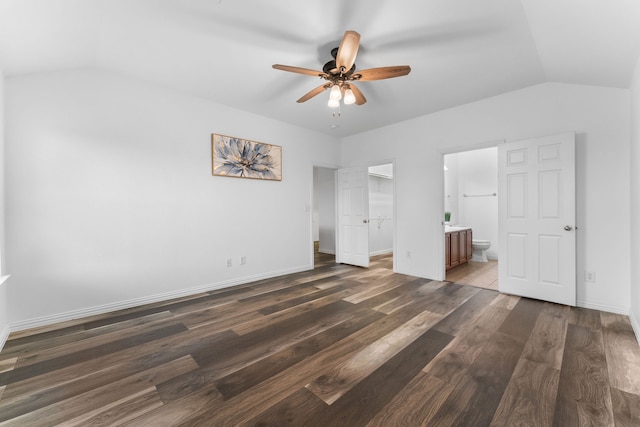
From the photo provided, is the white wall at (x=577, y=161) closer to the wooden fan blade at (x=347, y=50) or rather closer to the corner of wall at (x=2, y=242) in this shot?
the wooden fan blade at (x=347, y=50)

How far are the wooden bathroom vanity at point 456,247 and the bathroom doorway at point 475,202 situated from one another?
0.02 m

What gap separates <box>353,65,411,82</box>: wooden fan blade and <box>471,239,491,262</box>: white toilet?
4.54m

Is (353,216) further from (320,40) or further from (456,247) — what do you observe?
(320,40)

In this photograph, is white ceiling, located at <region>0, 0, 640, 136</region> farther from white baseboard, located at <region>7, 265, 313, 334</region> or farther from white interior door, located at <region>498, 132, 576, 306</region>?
white baseboard, located at <region>7, 265, 313, 334</region>

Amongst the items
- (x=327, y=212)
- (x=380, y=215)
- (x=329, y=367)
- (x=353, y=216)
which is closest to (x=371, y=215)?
(x=380, y=215)

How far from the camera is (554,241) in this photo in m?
3.18

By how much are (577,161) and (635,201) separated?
73cm

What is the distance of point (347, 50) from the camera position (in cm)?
213

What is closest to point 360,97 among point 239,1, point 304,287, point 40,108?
point 239,1

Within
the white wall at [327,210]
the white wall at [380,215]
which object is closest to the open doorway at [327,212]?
the white wall at [327,210]

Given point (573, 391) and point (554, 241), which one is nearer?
point (573, 391)

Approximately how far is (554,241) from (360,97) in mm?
2876

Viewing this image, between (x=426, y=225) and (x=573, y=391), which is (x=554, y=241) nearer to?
(x=426, y=225)

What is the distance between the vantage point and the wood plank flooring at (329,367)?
1498mm
